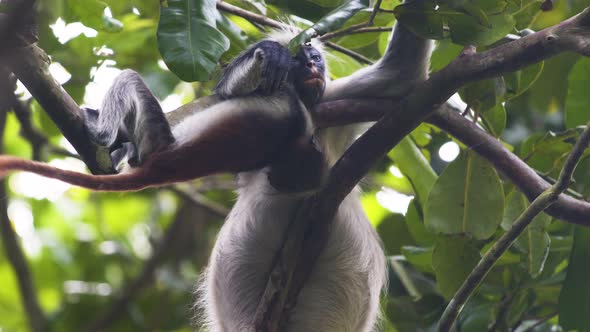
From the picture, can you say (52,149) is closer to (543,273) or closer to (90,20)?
(90,20)

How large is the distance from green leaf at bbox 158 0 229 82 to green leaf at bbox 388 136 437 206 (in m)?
1.20

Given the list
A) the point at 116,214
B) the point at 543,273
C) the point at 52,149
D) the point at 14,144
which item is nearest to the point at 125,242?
the point at 116,214

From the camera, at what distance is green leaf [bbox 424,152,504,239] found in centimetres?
382

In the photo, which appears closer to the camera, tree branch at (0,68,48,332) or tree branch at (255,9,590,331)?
tree branch at (255,9,590,331)

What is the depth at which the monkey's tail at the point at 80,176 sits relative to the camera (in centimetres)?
262

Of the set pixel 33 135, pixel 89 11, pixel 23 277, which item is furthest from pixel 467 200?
pixel 23 277

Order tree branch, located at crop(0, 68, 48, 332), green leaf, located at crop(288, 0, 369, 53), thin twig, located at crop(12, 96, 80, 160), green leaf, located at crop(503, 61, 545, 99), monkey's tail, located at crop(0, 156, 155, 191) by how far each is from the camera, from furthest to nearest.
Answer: tree branch, located at crop(0, 68, 48, 332) → thin twig, located at crop(12, 96, 80, 160) → green leaf, located at crop(503, 61, 545, 99) → green leaf, located at crop(288, 0, 369, 53) → monkey's tail, located at crop(0, 156, 155, 191)

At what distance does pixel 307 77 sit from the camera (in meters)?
3.54

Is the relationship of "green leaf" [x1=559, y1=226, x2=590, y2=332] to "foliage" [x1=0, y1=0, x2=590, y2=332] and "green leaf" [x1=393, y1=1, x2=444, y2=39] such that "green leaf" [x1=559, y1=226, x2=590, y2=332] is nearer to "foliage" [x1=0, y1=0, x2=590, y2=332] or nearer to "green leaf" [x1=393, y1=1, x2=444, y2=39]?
"foliage" [x1=0, y1=0, x2=590, y2=332]

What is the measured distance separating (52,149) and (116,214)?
9.26ft

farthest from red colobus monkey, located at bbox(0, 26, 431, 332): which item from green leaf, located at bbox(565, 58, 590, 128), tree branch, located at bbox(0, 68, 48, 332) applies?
tree branch, located at bbox(0, 68, 48, 332)

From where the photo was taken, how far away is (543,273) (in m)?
4.27

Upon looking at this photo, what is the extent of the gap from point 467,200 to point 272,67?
111 cm

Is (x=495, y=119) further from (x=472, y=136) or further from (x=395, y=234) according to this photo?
(x=395, y=234)
